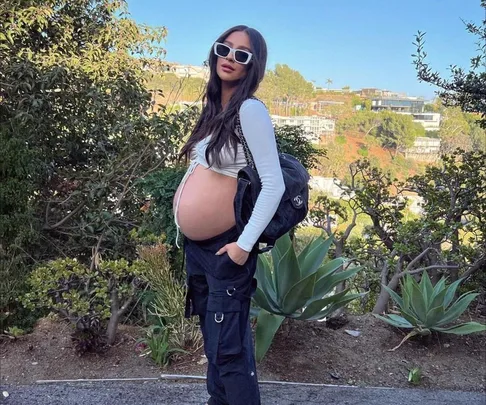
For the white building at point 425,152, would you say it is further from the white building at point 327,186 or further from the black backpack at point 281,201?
the black backpack at point 281,201

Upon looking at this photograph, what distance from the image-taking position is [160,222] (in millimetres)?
3639

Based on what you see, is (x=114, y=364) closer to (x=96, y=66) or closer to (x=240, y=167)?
(x=240, y=167)

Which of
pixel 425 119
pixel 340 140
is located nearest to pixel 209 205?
pixel 340 140

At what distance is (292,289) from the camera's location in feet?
9.24

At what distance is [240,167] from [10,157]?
2.28 metres

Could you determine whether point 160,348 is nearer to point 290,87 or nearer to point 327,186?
point 327,186

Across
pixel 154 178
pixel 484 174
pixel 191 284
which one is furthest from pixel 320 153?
pixel 191 284

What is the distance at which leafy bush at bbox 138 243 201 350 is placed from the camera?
294 cm

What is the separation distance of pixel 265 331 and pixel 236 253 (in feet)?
3.73

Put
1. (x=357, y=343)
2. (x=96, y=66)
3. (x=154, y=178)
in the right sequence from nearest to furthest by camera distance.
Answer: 1. (x=357, y=343)
2. (x=154, y=178)
3. (x=96, y=66)

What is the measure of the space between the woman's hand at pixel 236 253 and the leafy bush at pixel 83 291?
1.25 m

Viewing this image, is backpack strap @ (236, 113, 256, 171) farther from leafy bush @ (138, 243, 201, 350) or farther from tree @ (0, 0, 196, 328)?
tree @ (0, 0, 196, 328)

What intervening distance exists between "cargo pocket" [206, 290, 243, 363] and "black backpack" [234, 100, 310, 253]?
0.85ft

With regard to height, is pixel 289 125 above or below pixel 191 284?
above
